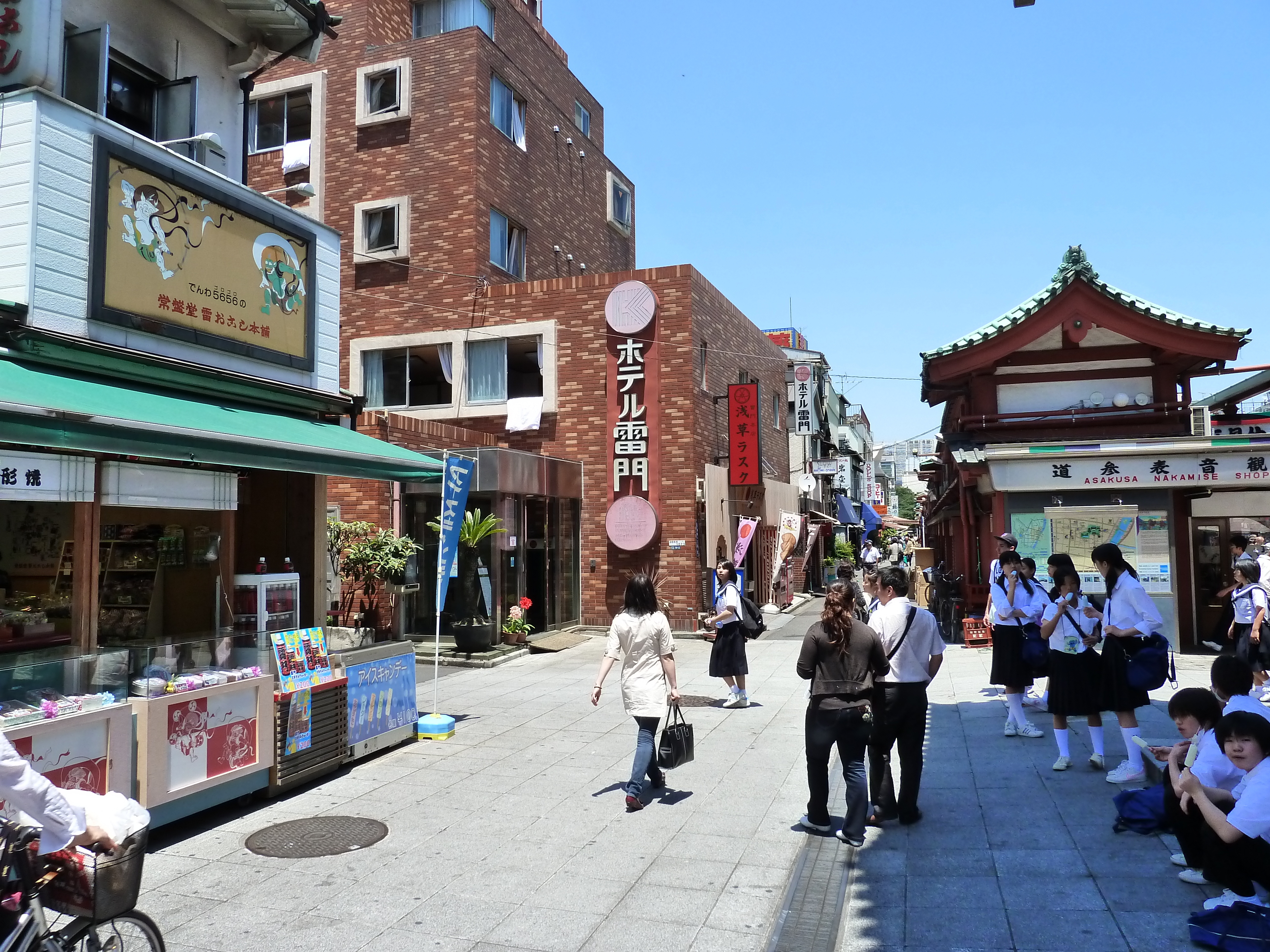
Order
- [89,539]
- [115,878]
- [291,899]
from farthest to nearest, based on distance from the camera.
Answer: [89,539], [291,899], [115,878]

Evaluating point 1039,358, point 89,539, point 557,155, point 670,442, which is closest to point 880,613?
point 89,539

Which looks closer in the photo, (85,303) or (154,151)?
(85,303)

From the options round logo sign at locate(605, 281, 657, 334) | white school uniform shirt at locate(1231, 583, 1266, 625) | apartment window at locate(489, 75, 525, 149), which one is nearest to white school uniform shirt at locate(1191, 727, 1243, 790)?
white school uniform shirt at locate(1231, 583, 1266, 625)

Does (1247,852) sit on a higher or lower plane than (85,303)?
lower

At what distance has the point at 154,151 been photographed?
7926 millimetres

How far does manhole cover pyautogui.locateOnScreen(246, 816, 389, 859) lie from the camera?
20.4 ft

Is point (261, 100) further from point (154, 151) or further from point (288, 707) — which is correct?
point (288, 707)

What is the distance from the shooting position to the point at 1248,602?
1038cm

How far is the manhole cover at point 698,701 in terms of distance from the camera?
455 inches

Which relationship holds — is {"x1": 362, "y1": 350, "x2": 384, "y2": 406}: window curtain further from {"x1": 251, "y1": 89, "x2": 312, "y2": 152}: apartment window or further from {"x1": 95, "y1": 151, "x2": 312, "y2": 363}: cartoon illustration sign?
{"x1": 95, "y1": 151, "x2": 312, "y2": 363}: cartoon illustration sign

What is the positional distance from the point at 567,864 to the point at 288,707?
298cm

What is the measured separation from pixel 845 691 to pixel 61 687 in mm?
5069

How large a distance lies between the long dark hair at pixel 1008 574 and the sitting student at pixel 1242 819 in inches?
170

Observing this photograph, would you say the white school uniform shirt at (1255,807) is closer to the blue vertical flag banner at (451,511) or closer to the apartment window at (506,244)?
the blue vertical flag banner at (451,511)
